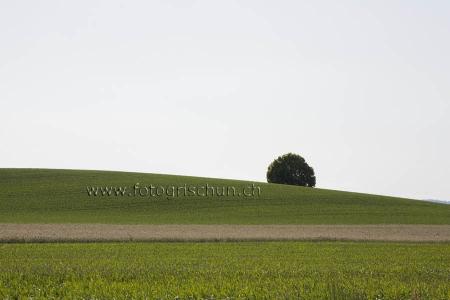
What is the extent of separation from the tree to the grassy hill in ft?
105

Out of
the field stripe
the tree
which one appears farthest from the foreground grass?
the tree

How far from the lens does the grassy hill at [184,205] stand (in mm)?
53344

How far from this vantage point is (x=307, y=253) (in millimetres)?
27047

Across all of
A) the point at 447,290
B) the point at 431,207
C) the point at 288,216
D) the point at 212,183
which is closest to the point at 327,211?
the point at 288,216

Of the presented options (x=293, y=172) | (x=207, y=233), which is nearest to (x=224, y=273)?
(x=207, y=233)

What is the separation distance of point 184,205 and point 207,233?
72.3ft

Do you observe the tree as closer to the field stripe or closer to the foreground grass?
the field stripe

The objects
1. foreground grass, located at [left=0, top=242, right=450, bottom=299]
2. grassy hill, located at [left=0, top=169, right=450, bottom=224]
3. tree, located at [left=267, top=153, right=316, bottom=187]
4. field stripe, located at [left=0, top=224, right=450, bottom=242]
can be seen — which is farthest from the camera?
tree, located at [left=267, top=153, right=316, bottom=187]

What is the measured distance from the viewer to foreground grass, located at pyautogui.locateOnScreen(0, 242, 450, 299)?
1465cm

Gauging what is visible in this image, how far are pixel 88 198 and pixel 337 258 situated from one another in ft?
138

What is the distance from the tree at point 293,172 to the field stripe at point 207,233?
63657mm

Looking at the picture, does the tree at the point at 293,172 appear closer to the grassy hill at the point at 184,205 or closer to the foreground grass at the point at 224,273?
the grassy hill at the point at 184,205

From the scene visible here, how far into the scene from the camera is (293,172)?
110 meters

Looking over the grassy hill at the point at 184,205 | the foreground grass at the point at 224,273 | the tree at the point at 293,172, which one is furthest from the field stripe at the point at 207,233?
the tree at the point at 293,172
